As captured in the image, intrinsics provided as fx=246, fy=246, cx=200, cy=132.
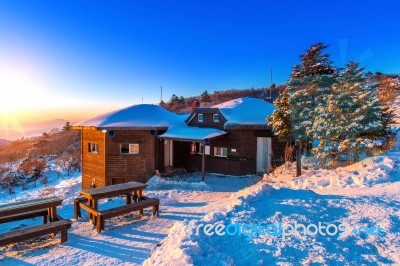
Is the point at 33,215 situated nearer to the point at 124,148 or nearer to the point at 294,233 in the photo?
the point at 294,233

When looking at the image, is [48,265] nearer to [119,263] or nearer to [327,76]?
[119,263]

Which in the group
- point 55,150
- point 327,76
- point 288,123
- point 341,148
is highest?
point 327,76

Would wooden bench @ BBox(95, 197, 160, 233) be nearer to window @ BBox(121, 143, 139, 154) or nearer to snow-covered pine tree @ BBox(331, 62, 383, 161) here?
snow-covered pine tree @ BBox(331, 62, 383, 161)

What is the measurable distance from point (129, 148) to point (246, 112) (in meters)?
7.87

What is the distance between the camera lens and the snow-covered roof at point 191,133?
1403cm

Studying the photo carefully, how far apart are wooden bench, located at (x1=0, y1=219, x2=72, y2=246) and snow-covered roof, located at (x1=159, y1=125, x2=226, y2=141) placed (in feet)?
29.2

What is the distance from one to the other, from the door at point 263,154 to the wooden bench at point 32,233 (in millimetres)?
11380

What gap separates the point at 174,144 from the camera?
16.8m

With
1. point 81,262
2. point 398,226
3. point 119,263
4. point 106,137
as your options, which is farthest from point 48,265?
point 106,137

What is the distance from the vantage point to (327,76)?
38.0 feet

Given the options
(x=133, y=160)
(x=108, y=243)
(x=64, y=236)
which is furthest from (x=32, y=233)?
(x=133, y=160)

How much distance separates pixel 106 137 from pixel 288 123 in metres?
10.6

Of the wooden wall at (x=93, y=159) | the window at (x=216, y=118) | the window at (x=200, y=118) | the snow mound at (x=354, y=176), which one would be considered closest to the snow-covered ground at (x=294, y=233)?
the snow mound at (x=354, y=176)

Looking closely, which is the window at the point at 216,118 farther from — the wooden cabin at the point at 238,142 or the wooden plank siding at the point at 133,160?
the wooden plank siding at the point at 133,160
